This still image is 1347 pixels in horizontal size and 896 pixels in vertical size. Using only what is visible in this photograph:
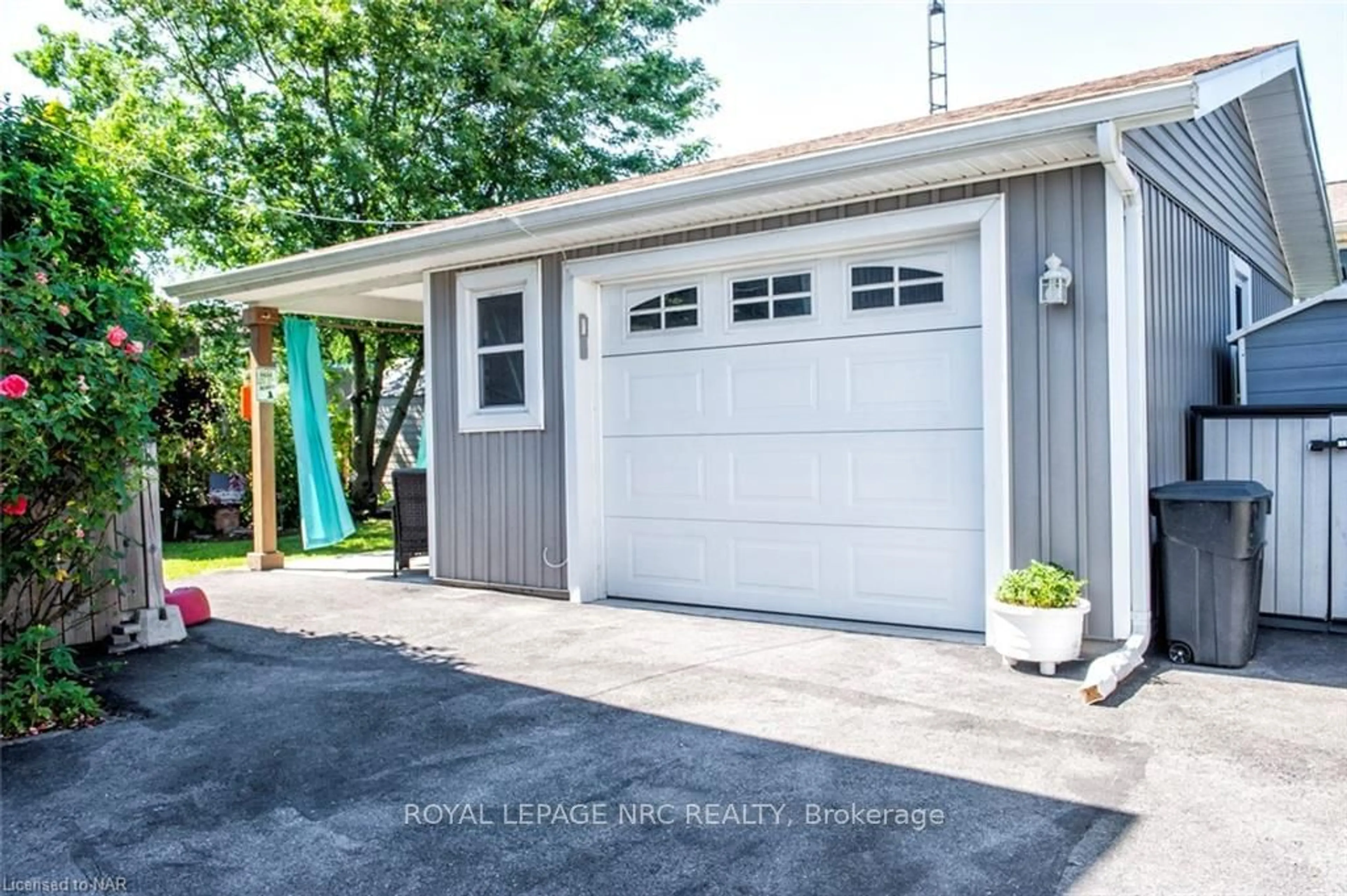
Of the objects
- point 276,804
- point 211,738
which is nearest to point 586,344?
point 211,738

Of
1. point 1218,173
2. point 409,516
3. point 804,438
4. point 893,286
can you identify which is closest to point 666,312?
point 804,438

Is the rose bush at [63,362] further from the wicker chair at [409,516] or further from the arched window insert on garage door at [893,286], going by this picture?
the arched window insert on garage door at [893,286]

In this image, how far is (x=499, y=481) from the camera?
22.1 feet

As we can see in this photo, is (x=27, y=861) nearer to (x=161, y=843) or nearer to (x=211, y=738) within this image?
(x=161, y=843)

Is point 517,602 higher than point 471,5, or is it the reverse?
point 471,5

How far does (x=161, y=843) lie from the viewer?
2.59 metres

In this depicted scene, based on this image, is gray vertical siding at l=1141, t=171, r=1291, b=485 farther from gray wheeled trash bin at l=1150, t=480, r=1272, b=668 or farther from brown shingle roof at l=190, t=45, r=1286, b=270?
brown shingle roof at l=190, t=45, r=1286, b=270

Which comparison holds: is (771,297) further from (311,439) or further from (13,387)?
(311,439)

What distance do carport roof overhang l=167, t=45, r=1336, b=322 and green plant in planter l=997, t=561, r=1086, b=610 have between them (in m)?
1.95

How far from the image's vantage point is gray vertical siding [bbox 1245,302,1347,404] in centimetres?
591

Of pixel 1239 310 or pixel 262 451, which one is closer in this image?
pixel 1239 310

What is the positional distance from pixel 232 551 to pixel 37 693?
21.7ft

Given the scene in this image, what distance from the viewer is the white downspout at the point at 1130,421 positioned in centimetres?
429

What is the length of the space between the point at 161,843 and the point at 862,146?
4.05m
